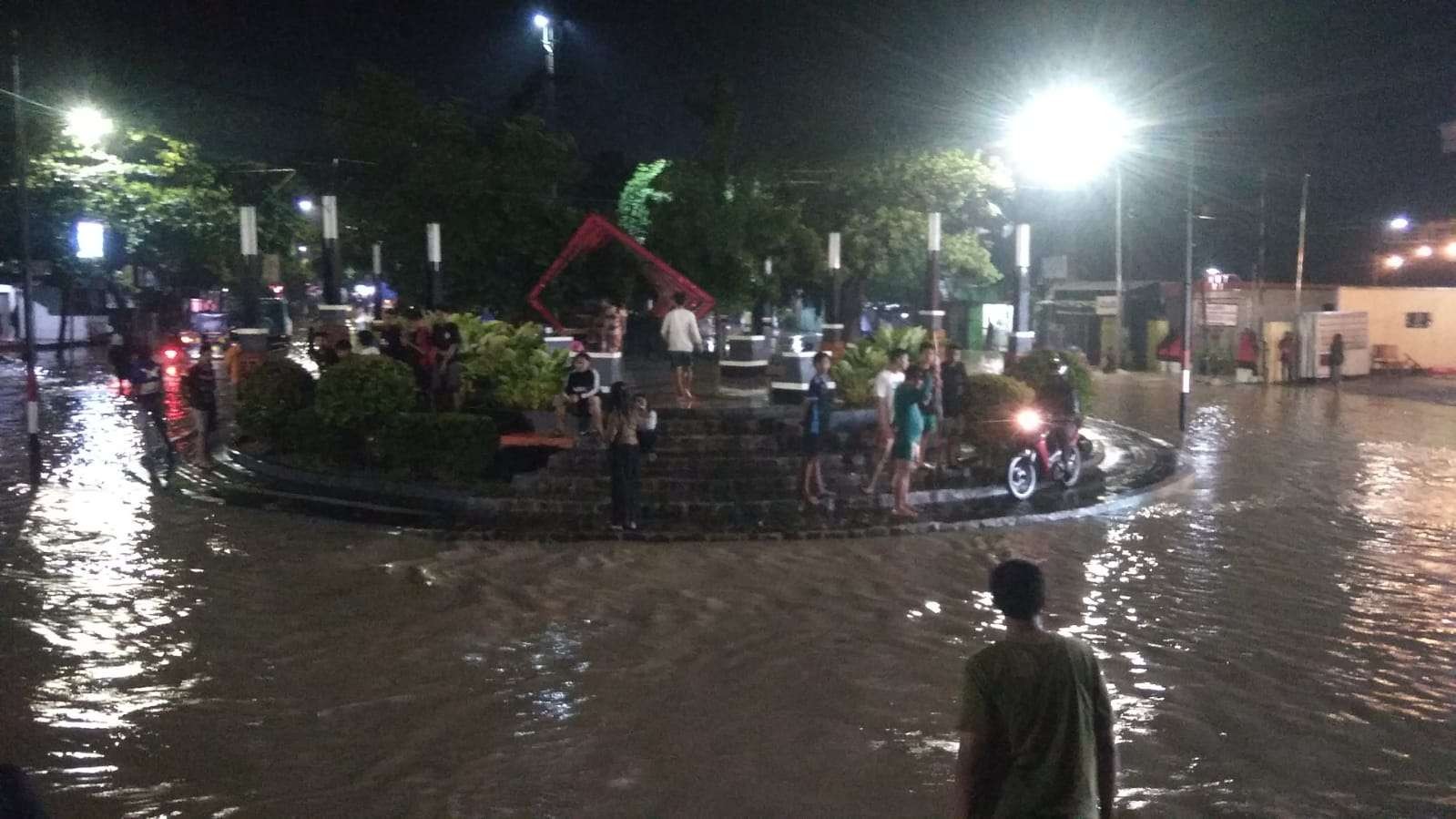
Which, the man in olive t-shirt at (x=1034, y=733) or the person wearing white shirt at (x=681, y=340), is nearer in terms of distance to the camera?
the man in olive t-shirt at (x=1034, y=733)

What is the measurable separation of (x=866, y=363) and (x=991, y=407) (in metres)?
1.87

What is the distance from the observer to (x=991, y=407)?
15.5 meters

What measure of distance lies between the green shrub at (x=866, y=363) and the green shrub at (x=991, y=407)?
1.12 m

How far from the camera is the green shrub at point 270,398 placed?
15.6 metres

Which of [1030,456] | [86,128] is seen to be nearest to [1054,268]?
[1030,456]

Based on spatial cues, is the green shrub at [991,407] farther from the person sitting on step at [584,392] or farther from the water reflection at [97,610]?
the water reflection at [97,610]

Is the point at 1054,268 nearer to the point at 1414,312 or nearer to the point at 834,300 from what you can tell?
the point at 1414,312

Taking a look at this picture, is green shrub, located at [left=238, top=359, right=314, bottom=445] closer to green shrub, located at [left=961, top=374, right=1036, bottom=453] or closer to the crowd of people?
the crowd of people

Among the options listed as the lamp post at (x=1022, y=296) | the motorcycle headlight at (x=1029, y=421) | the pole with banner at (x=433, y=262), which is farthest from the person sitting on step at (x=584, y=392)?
the lamp post at (x=1022, y=296)

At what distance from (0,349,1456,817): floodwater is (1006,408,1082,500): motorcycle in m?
1.07

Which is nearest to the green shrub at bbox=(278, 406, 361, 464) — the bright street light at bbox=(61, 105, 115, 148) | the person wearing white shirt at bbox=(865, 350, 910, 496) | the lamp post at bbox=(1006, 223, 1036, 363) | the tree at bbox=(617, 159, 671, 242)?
the person wearing white shirt at bbox=(865, 350, 910, 496)

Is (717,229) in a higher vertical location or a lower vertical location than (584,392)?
higher

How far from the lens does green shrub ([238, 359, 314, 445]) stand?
1563 centimetres

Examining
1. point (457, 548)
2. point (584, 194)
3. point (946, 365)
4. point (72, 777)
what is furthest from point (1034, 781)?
point (584, 194)
